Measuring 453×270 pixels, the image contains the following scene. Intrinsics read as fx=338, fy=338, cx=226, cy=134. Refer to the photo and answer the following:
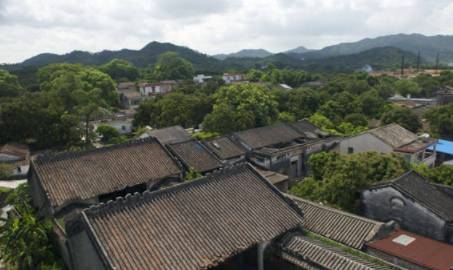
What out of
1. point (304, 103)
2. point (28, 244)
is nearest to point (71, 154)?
point (28, 244)

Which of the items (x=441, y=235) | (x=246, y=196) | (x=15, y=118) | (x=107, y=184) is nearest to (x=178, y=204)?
(x=246, y=196)

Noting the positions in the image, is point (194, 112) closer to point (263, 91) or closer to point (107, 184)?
point (263, 91)

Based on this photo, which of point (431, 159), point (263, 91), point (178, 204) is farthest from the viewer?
point (263, 91)

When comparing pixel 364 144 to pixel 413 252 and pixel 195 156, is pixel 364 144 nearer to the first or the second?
pixel 195 156

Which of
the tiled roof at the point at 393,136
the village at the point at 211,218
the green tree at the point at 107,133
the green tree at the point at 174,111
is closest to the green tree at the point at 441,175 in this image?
the village at the point at 211,218

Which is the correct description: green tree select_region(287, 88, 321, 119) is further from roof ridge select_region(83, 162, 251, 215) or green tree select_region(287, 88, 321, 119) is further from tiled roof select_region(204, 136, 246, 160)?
roof ridge select_region(83, 162, 251, 215)

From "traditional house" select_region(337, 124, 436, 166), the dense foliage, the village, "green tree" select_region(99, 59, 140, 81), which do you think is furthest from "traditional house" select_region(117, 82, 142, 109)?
the dense foliage
